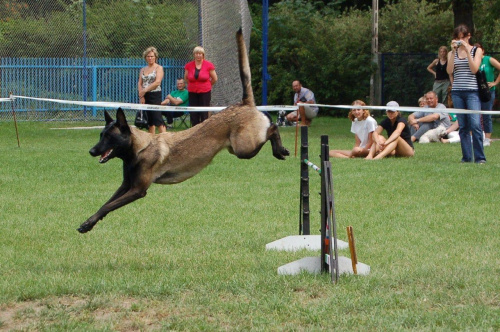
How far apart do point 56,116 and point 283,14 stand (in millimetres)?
11508

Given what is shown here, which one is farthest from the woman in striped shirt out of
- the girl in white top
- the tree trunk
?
the tree trunk

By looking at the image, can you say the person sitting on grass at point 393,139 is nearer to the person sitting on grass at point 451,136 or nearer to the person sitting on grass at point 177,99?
the person sitting on grass at point 451,136

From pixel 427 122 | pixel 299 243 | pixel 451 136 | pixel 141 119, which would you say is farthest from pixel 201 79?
pixel 299 243

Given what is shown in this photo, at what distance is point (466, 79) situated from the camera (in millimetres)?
12078

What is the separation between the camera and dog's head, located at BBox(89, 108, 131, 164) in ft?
19.7

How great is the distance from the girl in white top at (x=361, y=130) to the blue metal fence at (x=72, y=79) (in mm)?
8320

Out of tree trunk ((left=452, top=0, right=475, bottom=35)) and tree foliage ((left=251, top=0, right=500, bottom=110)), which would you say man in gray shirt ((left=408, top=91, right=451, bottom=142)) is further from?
tree foliage ((left=251, top=0, right=500, bottom=110))

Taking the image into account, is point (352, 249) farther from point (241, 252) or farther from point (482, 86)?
point (482, 86)

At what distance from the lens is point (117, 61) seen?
2081 cm

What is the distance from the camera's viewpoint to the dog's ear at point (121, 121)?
6.00 meters

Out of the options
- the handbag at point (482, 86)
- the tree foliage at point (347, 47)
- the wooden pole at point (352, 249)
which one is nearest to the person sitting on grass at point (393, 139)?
the handbag at point (482, 86)

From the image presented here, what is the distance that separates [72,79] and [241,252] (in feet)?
48.4

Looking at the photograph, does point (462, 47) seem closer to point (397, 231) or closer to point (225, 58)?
point (397, 231)

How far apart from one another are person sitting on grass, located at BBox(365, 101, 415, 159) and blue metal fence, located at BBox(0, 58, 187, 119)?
345 inches
